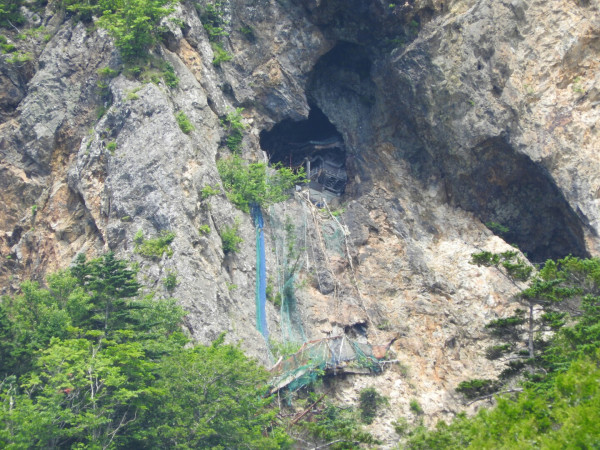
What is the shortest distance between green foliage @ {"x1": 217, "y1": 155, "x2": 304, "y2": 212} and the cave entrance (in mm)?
3347

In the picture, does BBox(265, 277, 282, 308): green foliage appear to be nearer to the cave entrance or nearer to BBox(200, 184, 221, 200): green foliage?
BBox(200, 184, 221, 200): green foliage

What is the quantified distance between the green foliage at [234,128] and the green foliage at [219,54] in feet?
7.20

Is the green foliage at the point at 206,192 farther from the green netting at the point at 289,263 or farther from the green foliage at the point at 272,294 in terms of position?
the green foliage at the point at 272,294

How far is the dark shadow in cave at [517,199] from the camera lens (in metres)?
24.4

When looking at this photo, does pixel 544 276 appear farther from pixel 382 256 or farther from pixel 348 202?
pixel 348 202

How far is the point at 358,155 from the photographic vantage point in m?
27.4

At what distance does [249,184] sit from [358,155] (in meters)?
5.41

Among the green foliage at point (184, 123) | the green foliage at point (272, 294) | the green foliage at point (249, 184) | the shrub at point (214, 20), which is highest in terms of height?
the shrub at point (214, 20)

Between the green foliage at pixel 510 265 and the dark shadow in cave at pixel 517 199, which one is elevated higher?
the dark shadow in cave at pixel 517 199

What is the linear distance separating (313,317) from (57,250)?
8.18m

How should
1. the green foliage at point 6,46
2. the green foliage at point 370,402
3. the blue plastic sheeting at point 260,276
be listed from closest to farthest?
the green foliage at point 370,402, the blue plastic sheeting at point 260,276, the green foliage at point 6,46

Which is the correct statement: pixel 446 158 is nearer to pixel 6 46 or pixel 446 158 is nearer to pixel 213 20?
pixel 213 20

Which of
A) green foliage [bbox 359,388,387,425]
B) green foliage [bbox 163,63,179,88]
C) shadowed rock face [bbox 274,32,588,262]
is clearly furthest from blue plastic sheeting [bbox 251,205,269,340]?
shadowed rock face [bbox 274,32,588,262]

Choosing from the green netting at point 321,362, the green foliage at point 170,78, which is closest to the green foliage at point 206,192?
the green foliage at point 170,78
